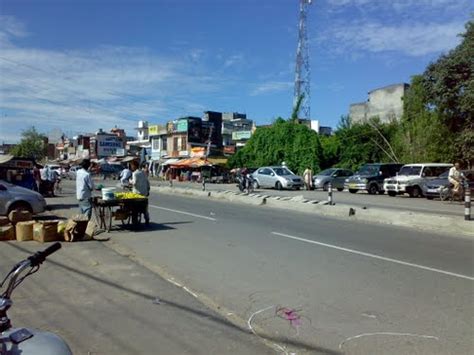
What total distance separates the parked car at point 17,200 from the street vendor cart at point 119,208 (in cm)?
339

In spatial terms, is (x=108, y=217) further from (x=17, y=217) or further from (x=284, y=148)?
(x=284, y=148)

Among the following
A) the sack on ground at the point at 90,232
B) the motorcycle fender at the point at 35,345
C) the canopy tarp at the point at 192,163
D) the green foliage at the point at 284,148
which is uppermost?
the green foliage at the point at 284,148

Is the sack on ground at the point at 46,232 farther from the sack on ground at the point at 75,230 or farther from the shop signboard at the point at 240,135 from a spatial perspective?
the shop signboard at the point at 240,135

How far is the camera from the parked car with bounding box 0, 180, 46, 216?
1541 centimetres

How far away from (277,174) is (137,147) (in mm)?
59356

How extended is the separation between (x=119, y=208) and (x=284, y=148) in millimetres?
41587

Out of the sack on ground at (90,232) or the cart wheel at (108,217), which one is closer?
the sack on ground at (90,232)

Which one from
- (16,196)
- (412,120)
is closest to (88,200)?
(16,196)

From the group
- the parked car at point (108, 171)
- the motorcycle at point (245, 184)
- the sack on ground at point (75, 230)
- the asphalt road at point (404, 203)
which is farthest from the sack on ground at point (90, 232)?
the parked car at point (108, 171)

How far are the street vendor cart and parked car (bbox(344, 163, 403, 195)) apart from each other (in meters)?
21.0

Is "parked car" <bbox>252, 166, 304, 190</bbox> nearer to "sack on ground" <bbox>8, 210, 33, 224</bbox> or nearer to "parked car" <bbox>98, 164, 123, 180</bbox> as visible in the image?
"sack on ground" <bbox>8, 210, 33, 224</bbox>

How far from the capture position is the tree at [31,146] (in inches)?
4485

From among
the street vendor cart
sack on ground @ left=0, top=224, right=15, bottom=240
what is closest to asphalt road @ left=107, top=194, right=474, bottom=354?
the street vendor cart

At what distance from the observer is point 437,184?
26812mm
